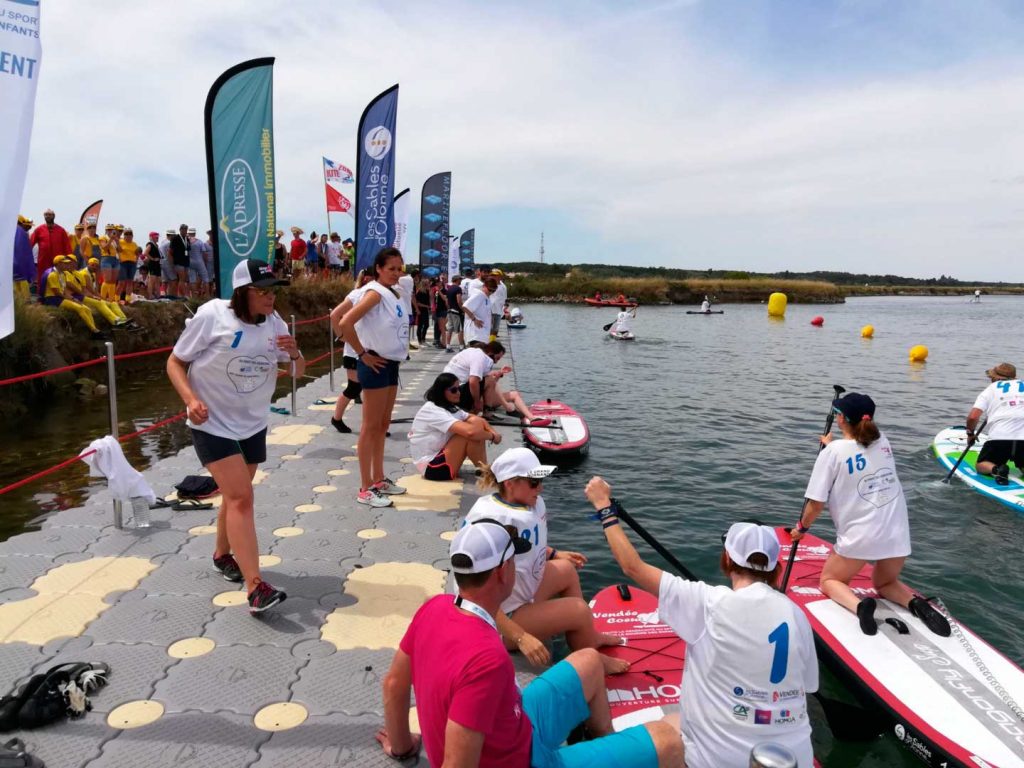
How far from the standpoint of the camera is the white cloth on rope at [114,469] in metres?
4.56

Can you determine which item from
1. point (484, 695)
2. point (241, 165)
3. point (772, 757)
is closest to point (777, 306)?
point (241, 165)

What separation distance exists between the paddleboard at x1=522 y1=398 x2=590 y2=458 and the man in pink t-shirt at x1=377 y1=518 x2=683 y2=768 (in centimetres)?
686

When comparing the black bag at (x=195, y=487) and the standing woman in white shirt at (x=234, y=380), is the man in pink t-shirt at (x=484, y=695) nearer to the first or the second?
the standing woman in white shirt at (x=234, y=380)

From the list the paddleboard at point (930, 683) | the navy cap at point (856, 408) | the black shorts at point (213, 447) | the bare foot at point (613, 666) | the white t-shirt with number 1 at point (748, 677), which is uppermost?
the navy cap at point (856, 408)

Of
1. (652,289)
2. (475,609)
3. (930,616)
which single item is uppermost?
(652,289)

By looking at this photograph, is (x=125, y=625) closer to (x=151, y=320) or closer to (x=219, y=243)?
(x=219, y=243)

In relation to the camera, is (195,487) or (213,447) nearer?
(213,447)

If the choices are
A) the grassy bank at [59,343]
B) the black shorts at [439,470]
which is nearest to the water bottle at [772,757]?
the black shorts at [439,470]

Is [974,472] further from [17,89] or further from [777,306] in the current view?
[777,306]

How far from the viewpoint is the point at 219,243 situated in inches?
193

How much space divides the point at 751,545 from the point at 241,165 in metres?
4.81

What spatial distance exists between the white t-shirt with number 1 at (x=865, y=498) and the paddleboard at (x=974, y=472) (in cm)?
506

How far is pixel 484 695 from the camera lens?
78.1 inches

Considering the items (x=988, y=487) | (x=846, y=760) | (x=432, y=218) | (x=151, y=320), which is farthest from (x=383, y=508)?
(x=432, y=218)
